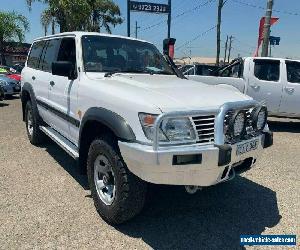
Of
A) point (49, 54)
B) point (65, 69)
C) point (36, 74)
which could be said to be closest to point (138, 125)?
point (65, 69)

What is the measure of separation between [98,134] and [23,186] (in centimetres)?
154

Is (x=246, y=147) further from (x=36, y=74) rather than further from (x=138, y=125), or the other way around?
(x=36, y=74)

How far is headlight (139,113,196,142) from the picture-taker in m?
3.10

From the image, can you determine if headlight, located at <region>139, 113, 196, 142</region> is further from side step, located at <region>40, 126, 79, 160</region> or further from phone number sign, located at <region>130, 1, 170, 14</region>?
phone number sign, located at <region>130, 1, 170, 14</region>

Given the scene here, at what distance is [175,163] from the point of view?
307cm

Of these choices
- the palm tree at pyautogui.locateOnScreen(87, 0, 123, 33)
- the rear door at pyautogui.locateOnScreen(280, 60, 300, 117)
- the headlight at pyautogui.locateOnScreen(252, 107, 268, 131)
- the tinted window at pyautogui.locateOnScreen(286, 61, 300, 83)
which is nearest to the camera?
the headlight at pyautogui.locateOnScreen(252, 107, 268, 131)

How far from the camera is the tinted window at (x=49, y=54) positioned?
5.46 m

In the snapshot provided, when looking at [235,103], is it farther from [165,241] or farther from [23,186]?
[23,186]

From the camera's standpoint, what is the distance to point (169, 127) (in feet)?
10.3

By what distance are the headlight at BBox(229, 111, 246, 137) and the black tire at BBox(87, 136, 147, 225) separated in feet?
3.25

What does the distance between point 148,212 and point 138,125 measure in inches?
50.7

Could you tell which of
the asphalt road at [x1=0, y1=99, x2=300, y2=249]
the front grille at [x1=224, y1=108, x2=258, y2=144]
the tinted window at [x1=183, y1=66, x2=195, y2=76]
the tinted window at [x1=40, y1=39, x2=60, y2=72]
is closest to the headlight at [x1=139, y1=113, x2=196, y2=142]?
the front grille at [x1=224, y1=108, x2=258, y2=144]

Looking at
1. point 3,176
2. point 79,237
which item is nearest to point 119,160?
point 79,237

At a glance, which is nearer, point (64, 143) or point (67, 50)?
point (64, 143)
